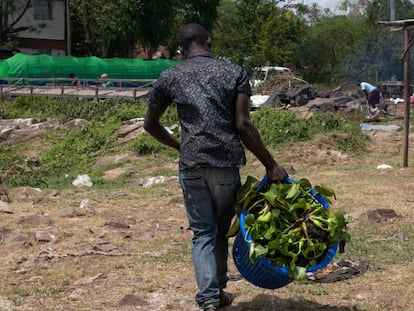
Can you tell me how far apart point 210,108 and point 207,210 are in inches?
23.5

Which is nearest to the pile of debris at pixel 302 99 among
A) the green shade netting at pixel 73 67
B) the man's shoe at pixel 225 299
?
the green shade netting at pixel 73 67

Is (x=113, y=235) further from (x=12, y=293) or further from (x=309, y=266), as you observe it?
(x=309, y=266)

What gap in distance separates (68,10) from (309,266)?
118ft

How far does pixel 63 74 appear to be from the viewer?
102ft

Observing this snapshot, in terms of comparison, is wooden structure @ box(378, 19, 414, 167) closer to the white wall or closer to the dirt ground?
the dirt ground

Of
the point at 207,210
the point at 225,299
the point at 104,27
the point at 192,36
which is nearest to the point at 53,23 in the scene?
the point at 104,27

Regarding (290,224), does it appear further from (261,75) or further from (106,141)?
(261,75)

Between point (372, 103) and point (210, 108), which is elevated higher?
point (210, 108)

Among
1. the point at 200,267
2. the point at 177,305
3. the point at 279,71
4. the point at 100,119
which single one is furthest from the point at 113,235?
the point at 279,71

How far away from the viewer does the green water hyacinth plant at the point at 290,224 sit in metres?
4.27

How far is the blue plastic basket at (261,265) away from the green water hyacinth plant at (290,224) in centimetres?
2

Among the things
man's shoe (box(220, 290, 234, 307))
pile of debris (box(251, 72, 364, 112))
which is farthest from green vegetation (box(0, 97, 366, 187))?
man's shoe (box(220, 290, 234, 307))

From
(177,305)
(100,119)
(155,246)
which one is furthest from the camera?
(100,119)

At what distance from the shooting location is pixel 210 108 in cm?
441
